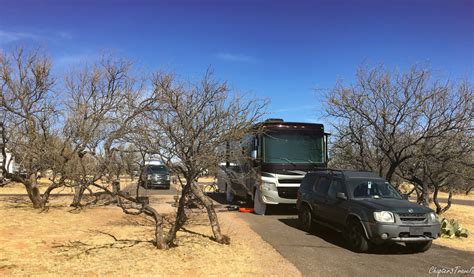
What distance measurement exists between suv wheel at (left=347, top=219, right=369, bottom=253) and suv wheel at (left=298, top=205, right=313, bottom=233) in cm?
206

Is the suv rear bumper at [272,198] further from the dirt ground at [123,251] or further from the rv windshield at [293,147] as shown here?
the dirt ground at [123,251]

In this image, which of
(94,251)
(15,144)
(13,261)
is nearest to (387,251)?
(94,251)

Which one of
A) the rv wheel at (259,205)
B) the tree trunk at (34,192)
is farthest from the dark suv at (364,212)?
the tree trunk at (34,192)

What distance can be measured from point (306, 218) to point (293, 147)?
3872 mm

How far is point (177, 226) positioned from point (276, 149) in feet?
23.5

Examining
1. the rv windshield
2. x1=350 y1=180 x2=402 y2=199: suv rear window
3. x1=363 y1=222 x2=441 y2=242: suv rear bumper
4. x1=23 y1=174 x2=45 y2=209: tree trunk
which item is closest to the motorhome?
the rv windshield

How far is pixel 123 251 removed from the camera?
8352mm

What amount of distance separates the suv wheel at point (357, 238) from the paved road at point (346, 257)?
207 mm

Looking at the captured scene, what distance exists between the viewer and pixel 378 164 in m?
17.3

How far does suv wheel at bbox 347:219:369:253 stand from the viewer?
9.22 m

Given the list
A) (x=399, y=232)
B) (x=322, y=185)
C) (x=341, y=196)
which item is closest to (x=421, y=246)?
(x=399, y=232)

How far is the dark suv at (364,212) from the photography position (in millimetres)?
9000

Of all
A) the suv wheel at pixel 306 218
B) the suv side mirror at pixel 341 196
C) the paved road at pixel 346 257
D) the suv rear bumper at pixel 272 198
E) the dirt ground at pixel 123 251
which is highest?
the suv side mirror at pixel 341 196

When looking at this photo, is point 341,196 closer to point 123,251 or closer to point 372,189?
point 372,189
